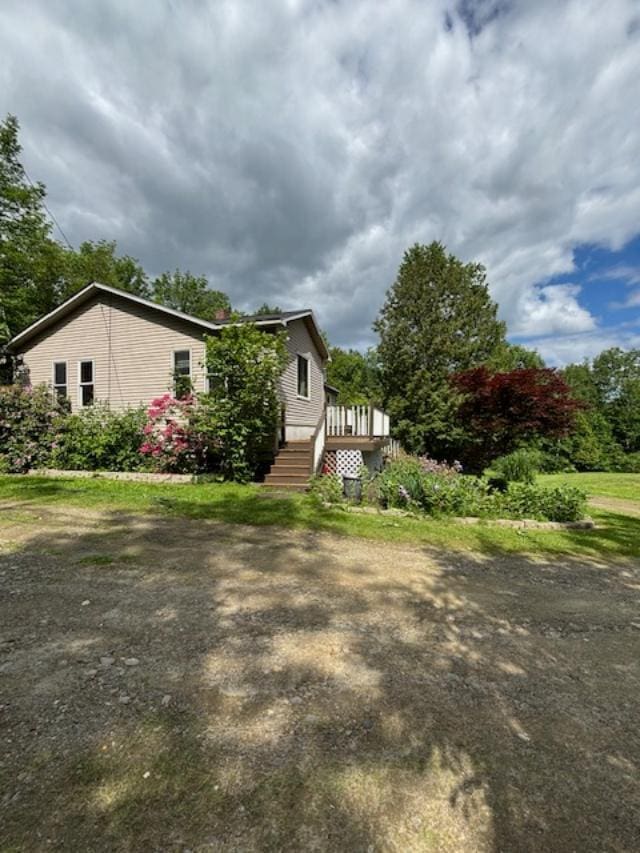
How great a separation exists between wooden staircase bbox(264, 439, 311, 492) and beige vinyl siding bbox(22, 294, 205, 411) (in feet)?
11.6

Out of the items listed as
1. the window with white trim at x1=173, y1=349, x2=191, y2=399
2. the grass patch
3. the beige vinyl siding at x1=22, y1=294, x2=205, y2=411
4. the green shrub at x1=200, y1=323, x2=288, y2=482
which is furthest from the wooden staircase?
the grass patch

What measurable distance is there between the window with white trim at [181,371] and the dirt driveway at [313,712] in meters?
8.04

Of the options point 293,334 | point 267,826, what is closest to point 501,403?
point 293,334

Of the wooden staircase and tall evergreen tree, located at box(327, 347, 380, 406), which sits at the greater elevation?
tall evergreen tree, located at box(327, 347, 380, 406)

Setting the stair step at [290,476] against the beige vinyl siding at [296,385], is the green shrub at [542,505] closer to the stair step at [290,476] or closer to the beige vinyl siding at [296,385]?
the stair step at [290,476]

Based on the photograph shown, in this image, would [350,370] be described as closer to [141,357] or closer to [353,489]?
[141,357]

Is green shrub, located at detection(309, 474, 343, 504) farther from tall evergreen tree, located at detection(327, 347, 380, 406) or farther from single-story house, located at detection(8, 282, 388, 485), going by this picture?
tall evergreen tree, located at detection(327, 347, 380, 406)

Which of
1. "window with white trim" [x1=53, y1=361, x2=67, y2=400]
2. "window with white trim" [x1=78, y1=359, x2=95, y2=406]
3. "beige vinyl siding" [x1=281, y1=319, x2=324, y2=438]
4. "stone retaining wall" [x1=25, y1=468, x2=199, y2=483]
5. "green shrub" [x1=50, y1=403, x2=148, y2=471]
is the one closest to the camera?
"stone retaining wall" [x1=25, y1=468, x2=199, y2=483]

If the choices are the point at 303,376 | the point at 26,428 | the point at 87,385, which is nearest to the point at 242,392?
the point at 303,376

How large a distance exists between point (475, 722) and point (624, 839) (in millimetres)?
696

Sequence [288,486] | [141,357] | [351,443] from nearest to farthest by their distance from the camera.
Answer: [288,486], [351,443], [141,357]

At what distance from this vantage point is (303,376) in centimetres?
1417

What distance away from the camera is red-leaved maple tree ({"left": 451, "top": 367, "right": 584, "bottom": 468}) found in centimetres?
1030

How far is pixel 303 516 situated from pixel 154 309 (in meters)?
9.41
